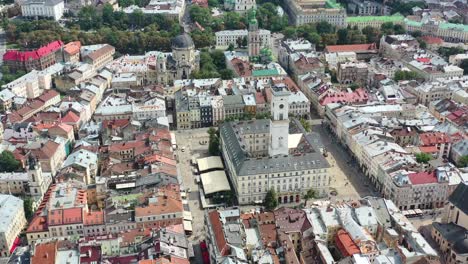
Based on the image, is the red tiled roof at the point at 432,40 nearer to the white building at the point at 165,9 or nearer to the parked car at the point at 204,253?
the white building at the point at 165,9

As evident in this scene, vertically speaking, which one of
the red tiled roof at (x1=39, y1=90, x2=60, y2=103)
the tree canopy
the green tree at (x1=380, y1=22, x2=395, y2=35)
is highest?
A: the green tree at (x1=380, y1=22, x2=395, y2=35)

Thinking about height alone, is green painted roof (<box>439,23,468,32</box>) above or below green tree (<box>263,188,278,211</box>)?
above

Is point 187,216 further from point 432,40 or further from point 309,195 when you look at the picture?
point 432,40

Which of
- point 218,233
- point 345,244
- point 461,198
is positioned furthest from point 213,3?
point 345,244

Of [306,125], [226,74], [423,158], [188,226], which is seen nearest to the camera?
[188,226]

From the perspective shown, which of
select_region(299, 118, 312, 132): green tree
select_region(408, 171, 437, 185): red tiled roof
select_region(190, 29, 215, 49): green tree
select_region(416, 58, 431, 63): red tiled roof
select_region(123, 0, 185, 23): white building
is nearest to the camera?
select_region(408, 171, 437, 185): red tiled roof

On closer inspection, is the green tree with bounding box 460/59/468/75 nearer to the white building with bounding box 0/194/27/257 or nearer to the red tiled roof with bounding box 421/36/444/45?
the red tiled roof with bounding box 421/36/444/45

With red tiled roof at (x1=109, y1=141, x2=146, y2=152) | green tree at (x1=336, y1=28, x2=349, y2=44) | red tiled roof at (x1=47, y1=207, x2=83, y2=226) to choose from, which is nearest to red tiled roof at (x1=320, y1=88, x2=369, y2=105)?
red tiled roof at (x1=109, y1=141, x2=146, y2=152)
